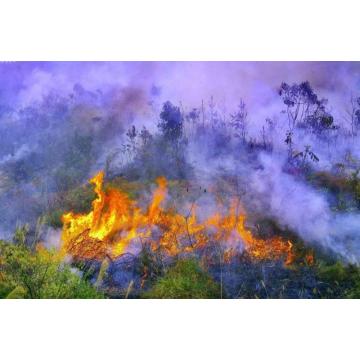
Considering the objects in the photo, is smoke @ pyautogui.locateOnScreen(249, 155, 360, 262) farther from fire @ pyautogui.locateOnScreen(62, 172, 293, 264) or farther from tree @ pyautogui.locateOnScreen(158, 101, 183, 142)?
tree @ pyautogui.locateOnScreen(158, 101, 183, 142)

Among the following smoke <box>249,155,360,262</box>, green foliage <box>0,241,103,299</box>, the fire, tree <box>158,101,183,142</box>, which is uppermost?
tree <box>158,101,183,142</box>

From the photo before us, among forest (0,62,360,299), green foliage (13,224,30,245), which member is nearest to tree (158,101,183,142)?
forest (0,62,360,299)

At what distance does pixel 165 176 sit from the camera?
5234 millimetres

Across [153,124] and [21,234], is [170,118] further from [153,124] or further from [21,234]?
[21,234]

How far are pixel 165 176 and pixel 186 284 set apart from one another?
0.99 m

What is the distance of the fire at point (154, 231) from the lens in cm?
520

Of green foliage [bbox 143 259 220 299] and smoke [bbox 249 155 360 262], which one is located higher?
smoke [bbox 249 155 360 262]

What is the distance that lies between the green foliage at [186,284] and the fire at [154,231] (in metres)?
0.16

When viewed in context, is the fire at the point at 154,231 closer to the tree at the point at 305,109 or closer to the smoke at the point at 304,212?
the smoke at the point at 304,212

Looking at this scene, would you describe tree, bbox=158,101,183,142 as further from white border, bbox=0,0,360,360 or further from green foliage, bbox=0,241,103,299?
green foliage, bbox=0,241,103,299

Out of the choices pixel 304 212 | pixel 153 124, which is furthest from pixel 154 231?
pixel 304 212

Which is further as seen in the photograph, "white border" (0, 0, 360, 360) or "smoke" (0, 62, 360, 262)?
"smoke" (0, 62, 360, 262)

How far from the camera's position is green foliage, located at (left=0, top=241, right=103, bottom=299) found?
5.18 meters
